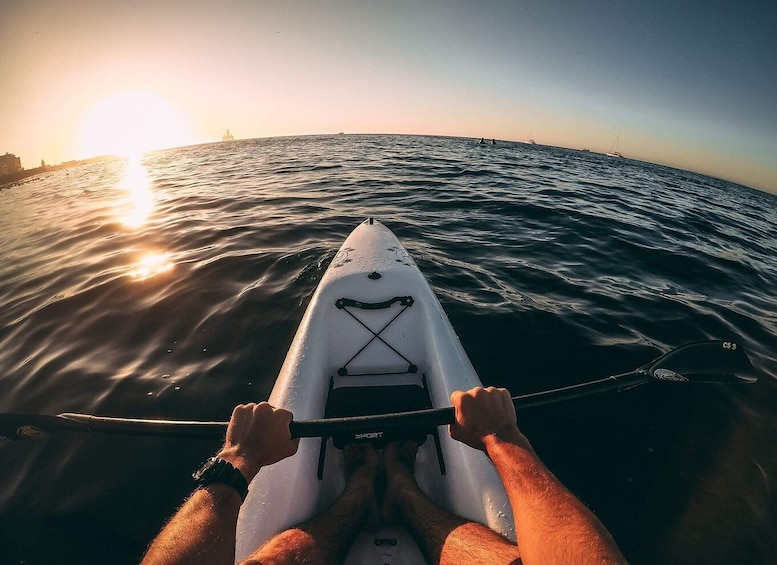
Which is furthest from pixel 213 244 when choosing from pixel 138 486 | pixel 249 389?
pixel 138 486

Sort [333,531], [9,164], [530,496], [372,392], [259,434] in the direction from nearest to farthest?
[530,496], [259,434], [333,531], [372,392], [9,164]

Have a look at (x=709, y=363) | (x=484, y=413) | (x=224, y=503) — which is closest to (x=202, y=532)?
(x=224, y=503)

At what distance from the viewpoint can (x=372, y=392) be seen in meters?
3.03

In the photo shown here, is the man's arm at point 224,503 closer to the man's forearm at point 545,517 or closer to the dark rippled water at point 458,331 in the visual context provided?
the man's forearm at point 545,517

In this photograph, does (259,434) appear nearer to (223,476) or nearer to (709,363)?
(223,476)

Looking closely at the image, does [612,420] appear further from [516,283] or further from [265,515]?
[265,515]

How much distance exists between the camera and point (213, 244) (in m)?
7.90

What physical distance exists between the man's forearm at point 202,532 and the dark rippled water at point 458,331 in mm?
1705

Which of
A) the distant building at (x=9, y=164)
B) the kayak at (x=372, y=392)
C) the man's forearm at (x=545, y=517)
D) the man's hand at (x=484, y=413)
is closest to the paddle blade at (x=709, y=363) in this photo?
the kayak at (x=372, y=392)

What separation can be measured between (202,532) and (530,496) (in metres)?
1.60

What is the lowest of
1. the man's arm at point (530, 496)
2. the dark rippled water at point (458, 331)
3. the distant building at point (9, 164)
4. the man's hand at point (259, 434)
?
the distant building at point (9, 164)

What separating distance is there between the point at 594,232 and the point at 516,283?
510 centimetres

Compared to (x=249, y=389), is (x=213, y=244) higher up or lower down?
higher up

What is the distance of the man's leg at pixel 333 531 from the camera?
5.93ft
